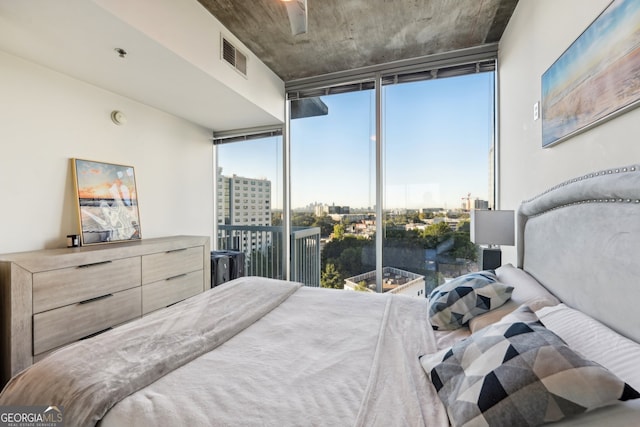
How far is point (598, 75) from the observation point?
1134 millimetres

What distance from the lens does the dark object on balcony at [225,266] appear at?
3236 millimetres

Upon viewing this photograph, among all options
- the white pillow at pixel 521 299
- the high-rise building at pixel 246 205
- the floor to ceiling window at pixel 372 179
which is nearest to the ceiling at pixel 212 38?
the floor to ceiling window at pixel 372 179

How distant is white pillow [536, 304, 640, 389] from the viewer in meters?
0.73

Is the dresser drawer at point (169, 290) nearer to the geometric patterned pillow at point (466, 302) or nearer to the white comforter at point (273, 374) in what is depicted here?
the white comforter at point (273, 374)

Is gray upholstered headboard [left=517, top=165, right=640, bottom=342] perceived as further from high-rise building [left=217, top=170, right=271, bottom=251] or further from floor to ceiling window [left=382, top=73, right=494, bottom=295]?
high-rise building [left=217, top=170, right=271, bottom=251]

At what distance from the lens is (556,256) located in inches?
52.0

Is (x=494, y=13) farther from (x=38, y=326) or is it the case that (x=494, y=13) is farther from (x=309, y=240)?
(x=38, y=326)

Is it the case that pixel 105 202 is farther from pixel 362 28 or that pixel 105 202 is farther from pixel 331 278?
pixel 362 28

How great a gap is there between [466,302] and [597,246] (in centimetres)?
56

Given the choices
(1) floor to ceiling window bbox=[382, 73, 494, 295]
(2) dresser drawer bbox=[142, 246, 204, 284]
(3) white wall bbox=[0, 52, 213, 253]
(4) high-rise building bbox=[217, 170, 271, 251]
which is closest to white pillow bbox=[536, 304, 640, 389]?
(1) floor to ceiling window bbox=[382, 73, 494, 295]

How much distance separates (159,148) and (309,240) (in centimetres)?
212

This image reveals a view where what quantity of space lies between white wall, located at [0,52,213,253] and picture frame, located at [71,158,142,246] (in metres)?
0.07

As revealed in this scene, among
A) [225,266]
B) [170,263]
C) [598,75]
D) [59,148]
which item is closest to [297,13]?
[598,75]

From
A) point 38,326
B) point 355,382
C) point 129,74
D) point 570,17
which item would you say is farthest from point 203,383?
point 129,74
